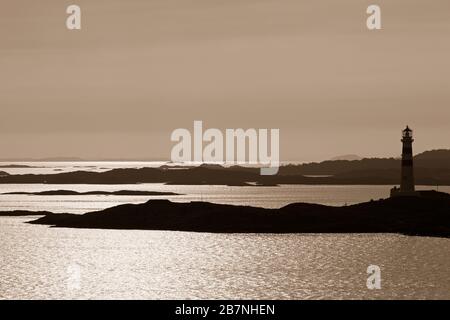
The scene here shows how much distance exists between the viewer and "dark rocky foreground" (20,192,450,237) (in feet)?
334

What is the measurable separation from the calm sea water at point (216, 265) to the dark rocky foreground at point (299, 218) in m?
1.31

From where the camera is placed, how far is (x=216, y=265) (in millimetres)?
79750

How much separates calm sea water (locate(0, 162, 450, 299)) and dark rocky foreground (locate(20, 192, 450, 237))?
1.31 meters

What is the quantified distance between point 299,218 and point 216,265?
29286 millimetres

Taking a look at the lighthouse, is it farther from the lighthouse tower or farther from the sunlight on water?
the sunlight on water

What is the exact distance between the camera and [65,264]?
272ft

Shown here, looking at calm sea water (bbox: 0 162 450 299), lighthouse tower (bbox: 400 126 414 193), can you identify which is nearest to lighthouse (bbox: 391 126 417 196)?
lighthouse tower (bbox: 400 126 414 193)

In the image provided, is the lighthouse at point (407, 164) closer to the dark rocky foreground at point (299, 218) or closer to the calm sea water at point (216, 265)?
the dark rocky foreground at point (299, 218)

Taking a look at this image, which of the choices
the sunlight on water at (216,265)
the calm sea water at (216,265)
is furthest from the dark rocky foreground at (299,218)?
the sunlight on water at (216,265)

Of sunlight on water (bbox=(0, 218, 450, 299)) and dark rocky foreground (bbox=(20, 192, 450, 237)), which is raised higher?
dark rocky foreground (bbox=(20, 192, 450, 237))

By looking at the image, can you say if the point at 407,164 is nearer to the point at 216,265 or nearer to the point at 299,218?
the point at 299,218

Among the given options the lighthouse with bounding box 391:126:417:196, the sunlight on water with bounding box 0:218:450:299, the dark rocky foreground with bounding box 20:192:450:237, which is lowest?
the sunlight on water with bounding box 0:218:450:299
